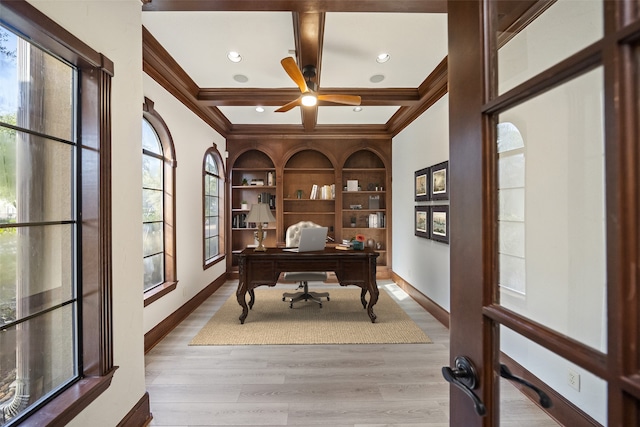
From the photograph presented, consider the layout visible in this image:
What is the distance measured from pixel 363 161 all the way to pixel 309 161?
109 cm

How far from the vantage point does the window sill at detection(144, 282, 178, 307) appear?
267 cm

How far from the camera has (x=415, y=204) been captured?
13.6 feet

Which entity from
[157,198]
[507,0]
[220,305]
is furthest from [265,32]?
[220,305]

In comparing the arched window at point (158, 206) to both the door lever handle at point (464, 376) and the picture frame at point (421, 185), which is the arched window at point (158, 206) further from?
the picture frame at point (421, 185)

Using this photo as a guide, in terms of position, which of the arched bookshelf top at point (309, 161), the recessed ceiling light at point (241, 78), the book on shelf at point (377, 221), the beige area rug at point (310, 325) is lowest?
the beige area rug at point (310, 325)

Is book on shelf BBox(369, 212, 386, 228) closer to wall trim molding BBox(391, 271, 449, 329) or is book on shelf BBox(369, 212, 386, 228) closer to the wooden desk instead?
wall trim molding BBox(391, 271, 449, 329)

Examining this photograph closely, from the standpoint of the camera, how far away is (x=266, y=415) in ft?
6.09

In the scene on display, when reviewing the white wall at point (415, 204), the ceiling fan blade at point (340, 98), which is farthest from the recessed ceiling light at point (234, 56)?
the white wall at point (415, 204)

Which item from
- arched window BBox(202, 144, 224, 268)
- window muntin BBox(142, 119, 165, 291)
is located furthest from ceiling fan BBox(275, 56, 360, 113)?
arched window BBox(202, 144, 224, 268)

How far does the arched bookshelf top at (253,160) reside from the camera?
557 centimetres

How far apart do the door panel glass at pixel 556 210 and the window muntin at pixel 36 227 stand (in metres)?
1.77

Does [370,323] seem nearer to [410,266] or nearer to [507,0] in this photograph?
[410,266]

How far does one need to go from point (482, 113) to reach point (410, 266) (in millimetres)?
4024

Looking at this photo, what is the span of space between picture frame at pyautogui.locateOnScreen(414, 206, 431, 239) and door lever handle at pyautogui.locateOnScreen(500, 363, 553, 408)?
3173 mm
